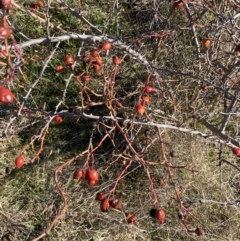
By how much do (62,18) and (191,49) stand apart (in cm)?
107

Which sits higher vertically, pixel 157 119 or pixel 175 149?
pixel 157 119

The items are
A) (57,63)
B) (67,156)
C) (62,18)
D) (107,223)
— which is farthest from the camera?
(62,18)

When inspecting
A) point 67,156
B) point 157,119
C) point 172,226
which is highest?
point 157,119

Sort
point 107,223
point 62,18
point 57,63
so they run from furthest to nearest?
point 62,18
point 57,63
point 107,223

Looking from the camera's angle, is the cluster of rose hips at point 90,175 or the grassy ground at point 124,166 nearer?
the cluster of rose hips at point 90,175

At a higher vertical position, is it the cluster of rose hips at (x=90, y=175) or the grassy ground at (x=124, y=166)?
the cluster of rose hips at (x=90, y=175)

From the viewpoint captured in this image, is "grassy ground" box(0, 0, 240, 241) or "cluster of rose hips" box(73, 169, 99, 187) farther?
"grassy ground" box(0, 0, 240, 241)

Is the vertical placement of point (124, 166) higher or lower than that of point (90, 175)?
lower

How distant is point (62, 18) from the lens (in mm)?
3633

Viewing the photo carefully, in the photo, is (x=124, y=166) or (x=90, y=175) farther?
(x=124, y=166)

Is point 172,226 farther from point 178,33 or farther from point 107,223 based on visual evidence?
point 178,33

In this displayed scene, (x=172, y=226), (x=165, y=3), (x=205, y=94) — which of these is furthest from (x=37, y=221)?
(x=165, y=3)

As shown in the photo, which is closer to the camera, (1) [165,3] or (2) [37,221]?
(2) [37,221]

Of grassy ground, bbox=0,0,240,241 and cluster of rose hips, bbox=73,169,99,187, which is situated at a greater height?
cluster of rose hips, bbox=73,169,99,187
